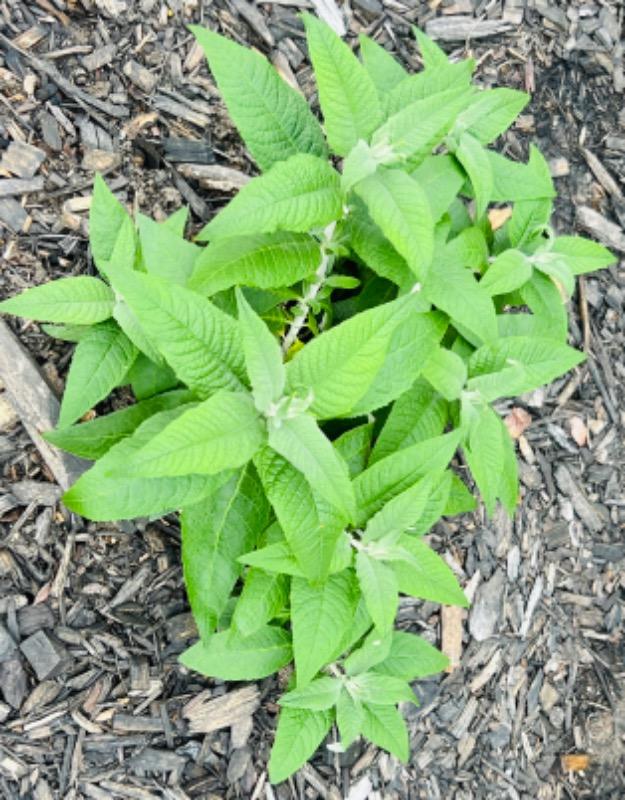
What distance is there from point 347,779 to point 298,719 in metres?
0.55

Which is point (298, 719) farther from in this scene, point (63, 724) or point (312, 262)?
point (312, 262)

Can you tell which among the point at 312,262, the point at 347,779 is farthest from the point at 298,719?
the point at 312,262

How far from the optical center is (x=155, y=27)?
3336 mm

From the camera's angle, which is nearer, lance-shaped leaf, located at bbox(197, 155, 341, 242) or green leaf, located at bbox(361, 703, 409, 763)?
lance-shaped leaf, located at bbox(197, 155, 341, 242)

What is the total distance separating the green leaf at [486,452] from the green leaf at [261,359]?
828mm

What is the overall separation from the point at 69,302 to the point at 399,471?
1.06m

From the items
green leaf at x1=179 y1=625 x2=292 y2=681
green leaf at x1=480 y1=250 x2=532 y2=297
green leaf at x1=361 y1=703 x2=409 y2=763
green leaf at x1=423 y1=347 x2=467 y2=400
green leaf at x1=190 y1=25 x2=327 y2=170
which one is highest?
green leaf at x1=190 y1=25 x2=327 y2=170

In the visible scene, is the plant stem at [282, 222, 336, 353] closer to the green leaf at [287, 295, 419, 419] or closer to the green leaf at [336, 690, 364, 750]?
the green leaf at [287, 295, 419, 419]

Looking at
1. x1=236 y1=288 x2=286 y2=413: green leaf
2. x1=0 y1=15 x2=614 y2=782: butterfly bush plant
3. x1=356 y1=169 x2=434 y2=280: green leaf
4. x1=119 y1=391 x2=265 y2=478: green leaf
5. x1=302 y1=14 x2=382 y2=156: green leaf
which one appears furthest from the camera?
x1=302 y1=14 x2=382 y2=156: green leaf

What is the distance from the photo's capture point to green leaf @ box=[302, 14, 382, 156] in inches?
93.6

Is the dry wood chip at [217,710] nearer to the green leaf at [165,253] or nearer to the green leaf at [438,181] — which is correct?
the green leaf at [165,253]

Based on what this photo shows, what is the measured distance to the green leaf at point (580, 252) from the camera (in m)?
3.06

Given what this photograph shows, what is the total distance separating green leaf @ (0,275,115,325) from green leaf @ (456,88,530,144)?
1.19 m

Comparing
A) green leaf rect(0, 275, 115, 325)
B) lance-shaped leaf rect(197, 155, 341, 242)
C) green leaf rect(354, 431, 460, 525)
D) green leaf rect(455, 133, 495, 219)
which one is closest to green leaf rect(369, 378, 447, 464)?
green leaf rect(354, 431, 460, 525)
